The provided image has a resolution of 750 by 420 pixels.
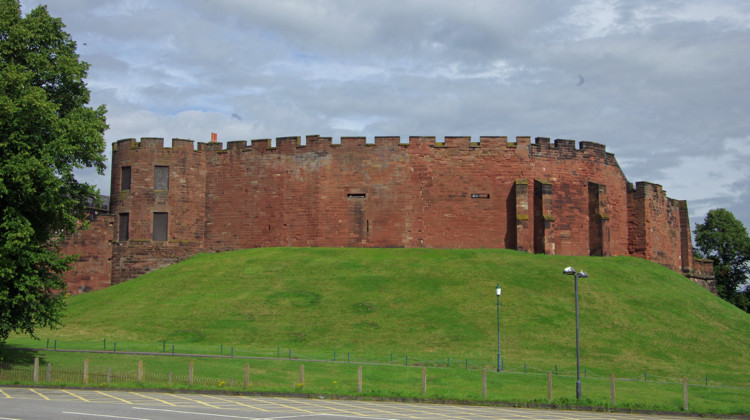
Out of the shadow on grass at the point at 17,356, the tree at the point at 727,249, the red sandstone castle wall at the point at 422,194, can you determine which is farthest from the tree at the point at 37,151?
the tree at the point at 727,249

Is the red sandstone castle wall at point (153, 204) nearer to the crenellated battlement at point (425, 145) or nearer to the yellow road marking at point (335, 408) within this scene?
the crenellated battlement at point (425, 145)

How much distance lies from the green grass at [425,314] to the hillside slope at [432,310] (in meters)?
0.12

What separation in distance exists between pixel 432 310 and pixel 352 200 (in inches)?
664

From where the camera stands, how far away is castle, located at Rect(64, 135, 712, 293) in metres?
56.2

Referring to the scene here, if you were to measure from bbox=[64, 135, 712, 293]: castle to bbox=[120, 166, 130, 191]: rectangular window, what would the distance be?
79mm

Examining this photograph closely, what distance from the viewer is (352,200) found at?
56.8m

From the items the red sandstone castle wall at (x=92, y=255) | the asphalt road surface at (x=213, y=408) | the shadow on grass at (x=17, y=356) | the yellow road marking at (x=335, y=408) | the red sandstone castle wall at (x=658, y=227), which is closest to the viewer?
the asphalt road surface at (x=213, y=408)

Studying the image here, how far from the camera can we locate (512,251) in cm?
5434

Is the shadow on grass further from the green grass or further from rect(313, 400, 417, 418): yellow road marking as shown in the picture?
rect(313, 400, 417, 418): yellow road marking

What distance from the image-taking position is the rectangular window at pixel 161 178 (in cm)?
5803

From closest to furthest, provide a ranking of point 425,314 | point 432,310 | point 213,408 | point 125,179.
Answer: point 213,408 < point 425,314 < point 432,310 < point 125,179

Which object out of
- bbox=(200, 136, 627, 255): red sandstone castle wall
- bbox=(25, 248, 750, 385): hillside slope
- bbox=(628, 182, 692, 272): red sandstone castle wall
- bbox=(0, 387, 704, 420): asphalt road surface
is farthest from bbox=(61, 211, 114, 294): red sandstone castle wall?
bbox=(628, 182, 692, 272): red sandstone castle wall

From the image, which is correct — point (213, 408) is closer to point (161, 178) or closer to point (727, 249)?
point (161, 178)

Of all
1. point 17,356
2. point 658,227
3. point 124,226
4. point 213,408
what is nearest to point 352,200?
point 124,226
